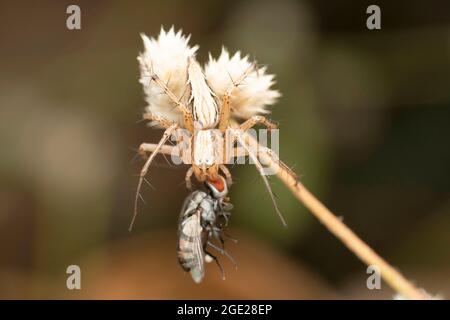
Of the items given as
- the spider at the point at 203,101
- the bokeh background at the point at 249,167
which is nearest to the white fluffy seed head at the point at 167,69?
Result: the spider at the point at 203,101

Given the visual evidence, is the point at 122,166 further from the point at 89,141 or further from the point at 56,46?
the point at 56,46

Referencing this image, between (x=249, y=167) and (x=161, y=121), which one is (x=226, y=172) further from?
(x=249, y=167)

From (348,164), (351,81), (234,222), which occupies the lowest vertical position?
(234,222)

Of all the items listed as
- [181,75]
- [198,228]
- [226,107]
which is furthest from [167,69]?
[198,228]

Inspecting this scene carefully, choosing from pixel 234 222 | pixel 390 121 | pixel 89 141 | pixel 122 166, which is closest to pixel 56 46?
pixel 89 141

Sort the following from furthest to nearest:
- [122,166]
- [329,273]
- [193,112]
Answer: [122,166] → [329,273] → [193,112]

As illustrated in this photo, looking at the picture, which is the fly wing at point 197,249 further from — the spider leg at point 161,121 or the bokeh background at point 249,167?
the bokeh background at point 249,167

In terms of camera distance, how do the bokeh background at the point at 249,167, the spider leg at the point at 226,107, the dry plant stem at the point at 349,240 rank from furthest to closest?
the bokeh background at the point at 249,167
the spider leg at the point at 226,107
the dry plant stem at the point at 349,240
